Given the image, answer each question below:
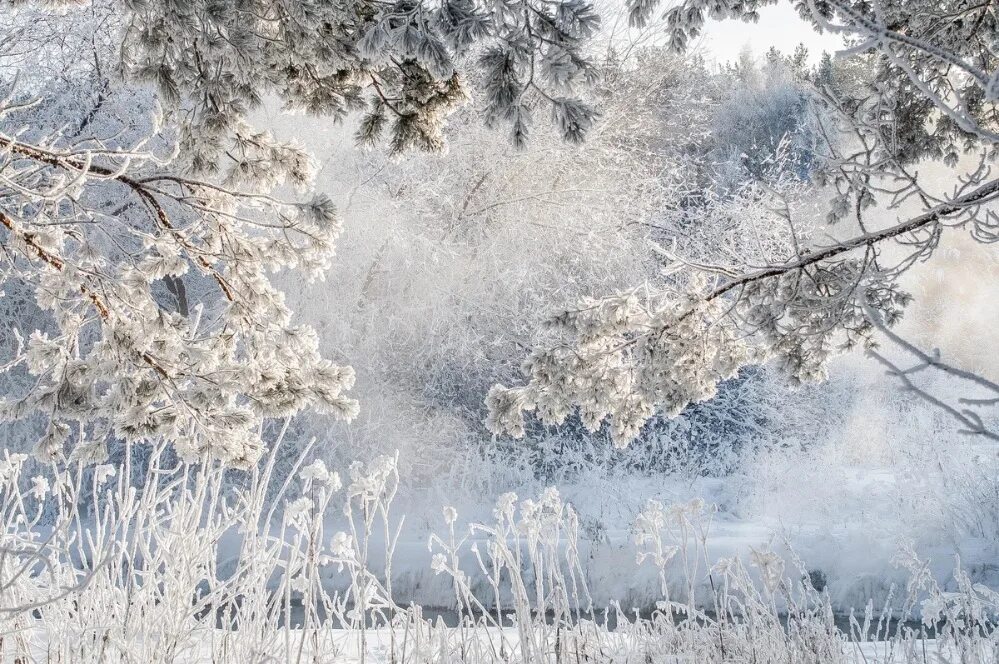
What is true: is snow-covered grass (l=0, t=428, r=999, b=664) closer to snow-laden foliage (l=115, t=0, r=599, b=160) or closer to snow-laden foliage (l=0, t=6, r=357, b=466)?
snow-laden foliage (l=0, t=6, r=357, b=466)

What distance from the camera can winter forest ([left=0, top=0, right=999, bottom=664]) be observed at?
2.62 meters

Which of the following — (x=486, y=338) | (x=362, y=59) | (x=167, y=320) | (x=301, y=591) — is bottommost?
(x=301, y=591)

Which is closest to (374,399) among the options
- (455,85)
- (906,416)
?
(906,416)

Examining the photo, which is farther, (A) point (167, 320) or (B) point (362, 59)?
(A) point (167, 320)

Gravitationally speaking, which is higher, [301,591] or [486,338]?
[486,338]

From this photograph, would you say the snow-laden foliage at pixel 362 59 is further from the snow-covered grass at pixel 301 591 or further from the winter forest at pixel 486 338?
the snow-covered grass at pixel 301 591

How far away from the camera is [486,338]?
11.7 metres

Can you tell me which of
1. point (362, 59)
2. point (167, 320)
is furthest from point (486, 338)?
point (362, 59)

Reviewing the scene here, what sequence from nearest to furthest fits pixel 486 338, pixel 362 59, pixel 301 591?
pixel 362 59
pixel 301 591
pixel 486 338

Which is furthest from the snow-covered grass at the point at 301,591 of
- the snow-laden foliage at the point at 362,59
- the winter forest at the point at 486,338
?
the snow-laden foliage at the point at 362,59

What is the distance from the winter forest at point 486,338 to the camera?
262 cm

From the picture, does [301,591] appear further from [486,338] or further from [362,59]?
[486,338]

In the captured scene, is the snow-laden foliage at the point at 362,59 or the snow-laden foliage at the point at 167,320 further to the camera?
the snow-laden foliage at the point at 167,320

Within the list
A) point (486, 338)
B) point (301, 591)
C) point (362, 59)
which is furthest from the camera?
point (486, 338)
